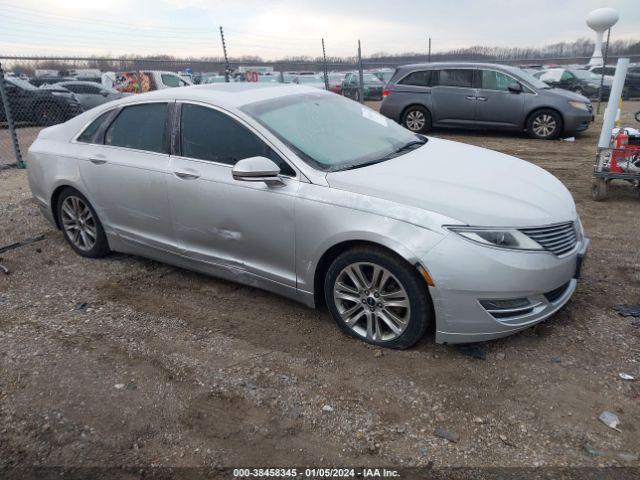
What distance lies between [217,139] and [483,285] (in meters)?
2.14

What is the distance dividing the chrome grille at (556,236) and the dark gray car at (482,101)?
26.6 ft

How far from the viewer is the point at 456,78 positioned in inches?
438

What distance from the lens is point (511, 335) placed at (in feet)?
10.8

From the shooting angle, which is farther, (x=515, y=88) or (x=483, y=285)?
(x=515, y=88)

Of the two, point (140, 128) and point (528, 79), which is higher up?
point (140, 128)

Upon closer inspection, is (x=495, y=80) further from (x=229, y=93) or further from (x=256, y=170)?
(x=256, y=170)

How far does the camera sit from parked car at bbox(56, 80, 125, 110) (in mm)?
16959

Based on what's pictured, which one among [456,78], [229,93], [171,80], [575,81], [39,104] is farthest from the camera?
[575,81]

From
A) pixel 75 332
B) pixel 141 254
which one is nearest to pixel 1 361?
pixel 75 332

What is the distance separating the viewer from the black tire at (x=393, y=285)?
2984 mm

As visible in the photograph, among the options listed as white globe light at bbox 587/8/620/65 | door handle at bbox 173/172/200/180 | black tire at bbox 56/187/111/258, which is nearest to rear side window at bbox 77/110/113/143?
black tire at bbox 56/187/111/258

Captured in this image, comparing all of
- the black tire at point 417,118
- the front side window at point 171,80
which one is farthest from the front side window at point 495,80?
the front side window at point 171,80

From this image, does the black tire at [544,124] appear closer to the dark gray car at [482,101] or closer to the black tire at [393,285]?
the dark gray car at [482,101]

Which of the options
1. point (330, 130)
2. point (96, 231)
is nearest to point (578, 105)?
point (330, 130)
